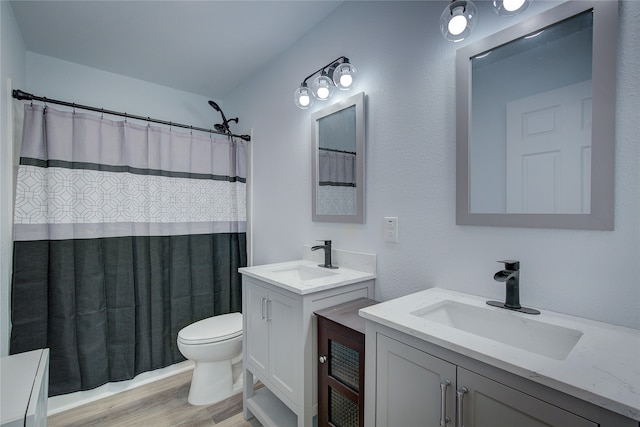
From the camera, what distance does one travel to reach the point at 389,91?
1461 millimetres

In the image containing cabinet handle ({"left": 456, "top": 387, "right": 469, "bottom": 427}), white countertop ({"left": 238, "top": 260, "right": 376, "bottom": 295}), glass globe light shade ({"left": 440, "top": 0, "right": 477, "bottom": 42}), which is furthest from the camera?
white countertop ({"left": 238, "top": 260, "right": 376, "bottom": 295})

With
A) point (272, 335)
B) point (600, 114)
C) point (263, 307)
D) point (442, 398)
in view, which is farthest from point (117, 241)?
point (600, 114)

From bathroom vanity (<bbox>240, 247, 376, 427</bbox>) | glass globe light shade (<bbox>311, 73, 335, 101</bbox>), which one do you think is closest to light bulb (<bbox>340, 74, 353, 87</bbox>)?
glass globe light shade (<bbox>311, 73, 335, 101</bbox>)

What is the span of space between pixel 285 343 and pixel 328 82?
1.48 meters

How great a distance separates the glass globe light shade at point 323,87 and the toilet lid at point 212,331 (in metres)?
1.63

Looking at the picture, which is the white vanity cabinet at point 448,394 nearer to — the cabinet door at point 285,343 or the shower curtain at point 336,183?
the cabinet door at point 285,343

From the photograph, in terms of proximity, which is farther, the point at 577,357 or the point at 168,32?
the point at 168,32

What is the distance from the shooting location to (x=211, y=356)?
1.85 meters

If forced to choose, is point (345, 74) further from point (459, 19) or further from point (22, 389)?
point (22, 389)

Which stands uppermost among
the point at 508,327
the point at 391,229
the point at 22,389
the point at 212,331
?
the point at 391,229

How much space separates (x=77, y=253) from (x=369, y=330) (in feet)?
6.55

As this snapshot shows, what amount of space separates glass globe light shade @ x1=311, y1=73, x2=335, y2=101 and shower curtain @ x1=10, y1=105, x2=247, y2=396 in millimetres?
Answer: 1105

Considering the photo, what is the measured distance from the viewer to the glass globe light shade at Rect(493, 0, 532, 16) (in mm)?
964

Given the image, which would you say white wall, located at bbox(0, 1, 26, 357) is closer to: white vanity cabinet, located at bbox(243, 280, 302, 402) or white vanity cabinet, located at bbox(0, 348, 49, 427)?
white vanity cabinet, located at bbox(0, 348, 49, 427)
